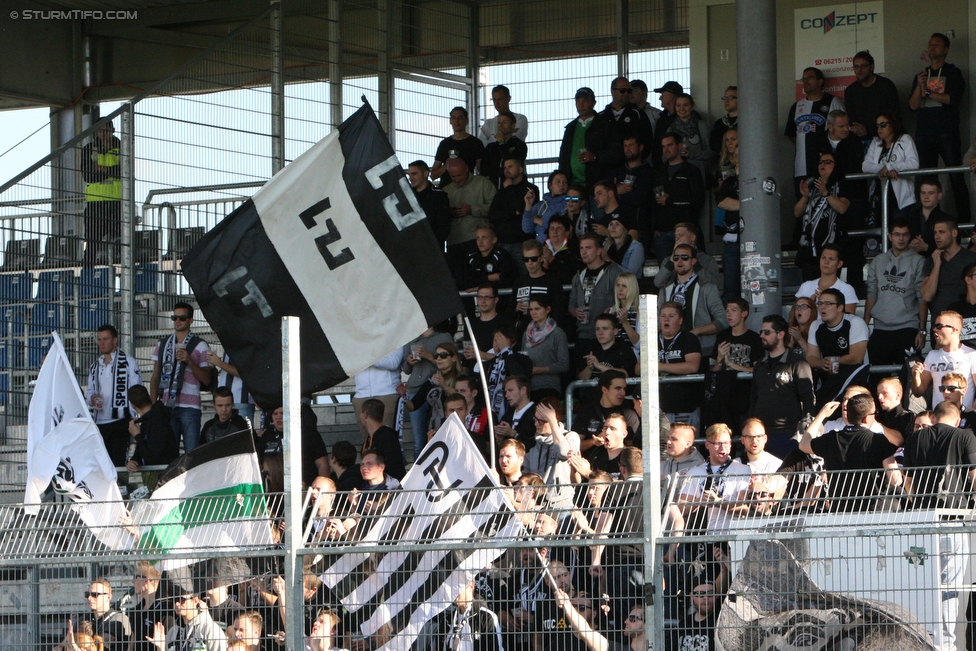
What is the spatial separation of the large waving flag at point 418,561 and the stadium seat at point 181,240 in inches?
305

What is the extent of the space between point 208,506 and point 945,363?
5.45 m

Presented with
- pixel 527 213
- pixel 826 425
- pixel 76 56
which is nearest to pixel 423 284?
pixel 826 425

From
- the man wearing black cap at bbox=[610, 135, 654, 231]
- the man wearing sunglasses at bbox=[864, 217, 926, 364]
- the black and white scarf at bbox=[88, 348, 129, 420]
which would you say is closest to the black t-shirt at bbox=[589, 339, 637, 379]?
the man wearing sunglasses at bbox=[864, 217, 926, 364]

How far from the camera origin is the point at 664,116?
14.4 meters

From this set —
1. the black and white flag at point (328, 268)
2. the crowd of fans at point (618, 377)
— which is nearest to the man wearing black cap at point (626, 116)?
the crowd of fans at point (618, 377)

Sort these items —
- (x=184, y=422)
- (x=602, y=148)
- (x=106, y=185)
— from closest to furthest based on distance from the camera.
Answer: (x=184, y=422), (x=106, y=185), (x=602, y=148)

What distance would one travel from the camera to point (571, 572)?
6.15 metres

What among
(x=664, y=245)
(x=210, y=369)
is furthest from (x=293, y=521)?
(x=664, y=245)

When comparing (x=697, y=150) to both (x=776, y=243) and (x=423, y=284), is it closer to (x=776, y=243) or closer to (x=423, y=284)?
(x=776, y=243)

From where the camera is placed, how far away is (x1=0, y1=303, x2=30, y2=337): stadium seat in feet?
41.3

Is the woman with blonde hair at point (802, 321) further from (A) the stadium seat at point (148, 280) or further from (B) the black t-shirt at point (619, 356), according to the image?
(A) the stadium seat at point (148, 280)

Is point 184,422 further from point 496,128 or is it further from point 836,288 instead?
point 836,288

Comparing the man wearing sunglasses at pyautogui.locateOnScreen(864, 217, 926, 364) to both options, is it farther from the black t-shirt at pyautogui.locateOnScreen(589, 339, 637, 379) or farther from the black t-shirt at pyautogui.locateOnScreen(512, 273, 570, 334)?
the black t-shirt at pyautogui.locateOnScreen(512, 273, 570, 334)

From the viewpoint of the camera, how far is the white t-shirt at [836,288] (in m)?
11.3
